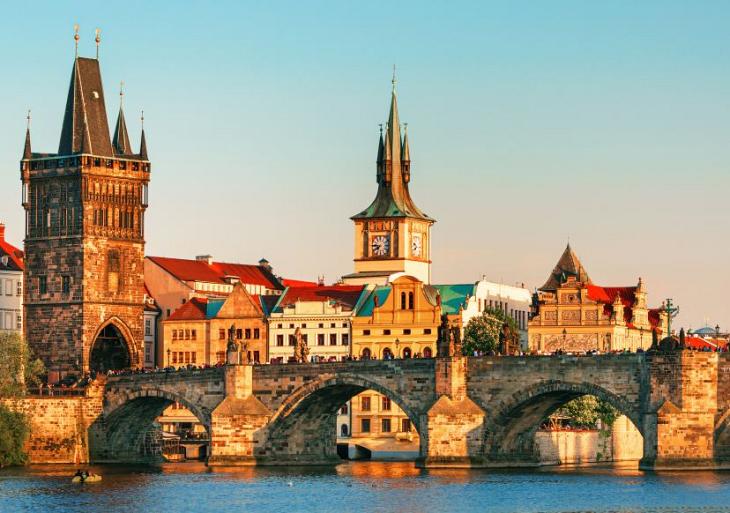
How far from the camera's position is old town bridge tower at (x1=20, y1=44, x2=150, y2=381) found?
159750 millimetres

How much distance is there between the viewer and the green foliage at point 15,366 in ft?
498

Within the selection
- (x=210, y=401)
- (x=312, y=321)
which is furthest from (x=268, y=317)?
(x=210, y=401)

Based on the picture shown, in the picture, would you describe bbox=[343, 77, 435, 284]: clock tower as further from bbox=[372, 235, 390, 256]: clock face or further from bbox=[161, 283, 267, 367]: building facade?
bbox=[161, 283, 267, 367]: building facade

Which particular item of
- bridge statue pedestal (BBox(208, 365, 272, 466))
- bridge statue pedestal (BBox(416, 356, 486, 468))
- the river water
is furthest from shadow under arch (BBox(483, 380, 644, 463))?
bridge statue pedestal (BBox(208, 365, 272, 466))

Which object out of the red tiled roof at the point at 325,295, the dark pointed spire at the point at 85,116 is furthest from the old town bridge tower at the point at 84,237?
the red tiled roof at the point at 325,295

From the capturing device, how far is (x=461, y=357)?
13938 cm

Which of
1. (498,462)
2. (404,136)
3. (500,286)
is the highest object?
(404,136)

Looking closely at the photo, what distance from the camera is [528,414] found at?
14012 centimetres

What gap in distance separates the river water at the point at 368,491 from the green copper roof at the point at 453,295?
126 feet

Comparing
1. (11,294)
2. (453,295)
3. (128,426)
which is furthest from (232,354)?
(453,295)

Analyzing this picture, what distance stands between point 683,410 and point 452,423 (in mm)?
13784

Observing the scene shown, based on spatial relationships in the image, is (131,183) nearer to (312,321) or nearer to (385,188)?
(312,321)

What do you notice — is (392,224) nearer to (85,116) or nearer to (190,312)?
(190,312)

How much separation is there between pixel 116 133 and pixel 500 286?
4149cm
